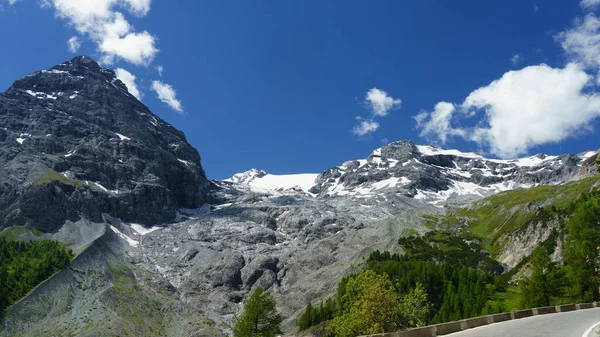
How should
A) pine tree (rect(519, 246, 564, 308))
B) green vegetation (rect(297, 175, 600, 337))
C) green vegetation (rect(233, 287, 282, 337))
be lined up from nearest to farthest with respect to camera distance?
green vegetation (rect(297, 175, 600, 337))
pine tree (rect(519, 246, 564, 308))
green vegetation (rect(233, 287, 282, 337))

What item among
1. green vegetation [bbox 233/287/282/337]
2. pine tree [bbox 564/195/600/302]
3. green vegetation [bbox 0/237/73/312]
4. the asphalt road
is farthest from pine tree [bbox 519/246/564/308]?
green vegetation [bbox 0/237/73/312]

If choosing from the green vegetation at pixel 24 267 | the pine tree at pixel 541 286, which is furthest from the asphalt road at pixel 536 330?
the green vegetation at pixel 24 267

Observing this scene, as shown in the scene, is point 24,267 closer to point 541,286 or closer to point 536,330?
point 541,286

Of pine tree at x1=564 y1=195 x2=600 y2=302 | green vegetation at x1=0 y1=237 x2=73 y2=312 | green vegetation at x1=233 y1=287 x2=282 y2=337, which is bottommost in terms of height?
green vegetation at x1=233 y1=287 x2=282 y2=337

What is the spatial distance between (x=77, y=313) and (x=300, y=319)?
78.6 metres

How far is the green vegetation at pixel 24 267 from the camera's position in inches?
6383

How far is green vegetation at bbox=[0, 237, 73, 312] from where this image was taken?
162125mm

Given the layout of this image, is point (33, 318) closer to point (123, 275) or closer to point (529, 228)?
point (123, 275)

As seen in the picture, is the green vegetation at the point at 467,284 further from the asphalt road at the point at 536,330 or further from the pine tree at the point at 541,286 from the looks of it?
the asphalt road at the point at 536,330

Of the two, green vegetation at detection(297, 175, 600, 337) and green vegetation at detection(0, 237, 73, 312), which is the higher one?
green vegetation at detection(0, 237, 73, 312)

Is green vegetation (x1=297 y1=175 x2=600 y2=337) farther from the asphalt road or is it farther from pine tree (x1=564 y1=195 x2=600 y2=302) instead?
the asphalt road

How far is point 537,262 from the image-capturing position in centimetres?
→ 8275

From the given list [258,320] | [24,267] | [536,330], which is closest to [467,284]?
[258,320]

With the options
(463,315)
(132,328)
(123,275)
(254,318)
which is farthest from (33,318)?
(463,315)
